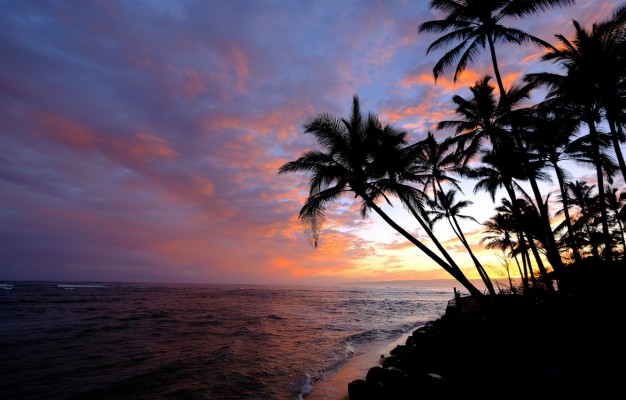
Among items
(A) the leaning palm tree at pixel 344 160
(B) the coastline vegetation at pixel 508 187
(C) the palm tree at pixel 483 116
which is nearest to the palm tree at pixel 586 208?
(B) the coastline vegetation at pixel 508 187

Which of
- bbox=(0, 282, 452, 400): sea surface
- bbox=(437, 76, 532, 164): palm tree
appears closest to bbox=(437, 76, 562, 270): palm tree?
bbox=(437, 76, 532, 164): palm tree

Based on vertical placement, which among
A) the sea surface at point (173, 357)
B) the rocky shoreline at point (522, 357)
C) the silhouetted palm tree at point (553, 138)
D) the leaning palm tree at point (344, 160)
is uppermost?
the silhouetted palm tree at point (553, 138)

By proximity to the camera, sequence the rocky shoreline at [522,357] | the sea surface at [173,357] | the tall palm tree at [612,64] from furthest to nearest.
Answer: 1. the tall palm tree at [612,64]
2. the sea surface at [173,357]
3. the rocky shoreline at [522,357]

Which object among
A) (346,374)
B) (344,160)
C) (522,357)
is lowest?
(346,374)

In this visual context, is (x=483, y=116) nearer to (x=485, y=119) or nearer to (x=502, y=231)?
(x=485, y=119)

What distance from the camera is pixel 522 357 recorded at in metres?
7.84

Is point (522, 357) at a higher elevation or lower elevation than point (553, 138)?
lower

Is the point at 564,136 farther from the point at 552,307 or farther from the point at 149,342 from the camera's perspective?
the point at 149,342

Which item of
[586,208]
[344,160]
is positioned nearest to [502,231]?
[586,208]

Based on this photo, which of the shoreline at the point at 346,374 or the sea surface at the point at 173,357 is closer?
the shoreline at the point at 346,374

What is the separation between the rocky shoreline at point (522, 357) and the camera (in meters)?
5.47

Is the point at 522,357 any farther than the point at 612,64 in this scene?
No

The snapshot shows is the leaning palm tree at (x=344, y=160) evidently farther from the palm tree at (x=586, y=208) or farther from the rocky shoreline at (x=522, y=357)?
the palm tree at (x=586, y=208)

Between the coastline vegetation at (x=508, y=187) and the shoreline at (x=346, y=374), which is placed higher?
the coastline vegetation at (x=508, y=187)
